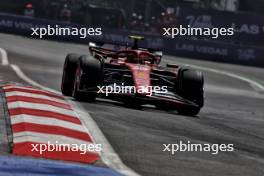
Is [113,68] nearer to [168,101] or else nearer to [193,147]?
[168,101]

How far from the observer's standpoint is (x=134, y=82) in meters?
14.4

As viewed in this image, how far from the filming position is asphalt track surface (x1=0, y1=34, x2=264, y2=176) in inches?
335

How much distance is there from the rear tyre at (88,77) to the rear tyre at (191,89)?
1495mm

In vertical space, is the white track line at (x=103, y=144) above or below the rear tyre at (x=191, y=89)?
above

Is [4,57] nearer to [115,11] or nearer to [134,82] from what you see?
[134,82]

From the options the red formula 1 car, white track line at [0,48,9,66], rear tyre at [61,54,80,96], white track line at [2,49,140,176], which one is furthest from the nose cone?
white track line at [0,48,9,66]

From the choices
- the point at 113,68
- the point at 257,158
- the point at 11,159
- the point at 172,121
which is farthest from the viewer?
the point at 113,68

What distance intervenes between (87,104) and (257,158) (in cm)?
470

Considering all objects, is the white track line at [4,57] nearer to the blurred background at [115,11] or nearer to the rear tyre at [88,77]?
the rear tyre at [88,77]

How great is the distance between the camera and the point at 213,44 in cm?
3997

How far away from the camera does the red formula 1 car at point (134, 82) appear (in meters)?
14.2

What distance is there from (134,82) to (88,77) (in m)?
0.82

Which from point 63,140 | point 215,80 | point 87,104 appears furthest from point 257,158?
point 215,80

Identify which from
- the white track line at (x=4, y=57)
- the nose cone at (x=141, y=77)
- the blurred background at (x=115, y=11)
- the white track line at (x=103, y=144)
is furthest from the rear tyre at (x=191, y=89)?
the blurred background at (x=115, y=11)
